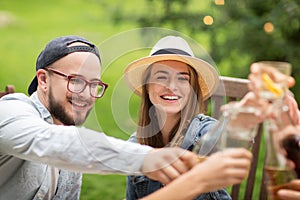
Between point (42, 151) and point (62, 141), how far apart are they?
0.05 metres

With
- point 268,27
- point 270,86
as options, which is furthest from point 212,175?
point 268,27

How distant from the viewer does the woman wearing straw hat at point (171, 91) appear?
1173 millimetres

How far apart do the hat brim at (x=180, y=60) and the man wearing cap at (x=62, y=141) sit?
66mm

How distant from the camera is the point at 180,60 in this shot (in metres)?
1.20

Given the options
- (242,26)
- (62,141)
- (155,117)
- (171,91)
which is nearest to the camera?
(62,141)

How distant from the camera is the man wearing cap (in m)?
0.96

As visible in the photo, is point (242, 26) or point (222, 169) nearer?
point (222, 169)

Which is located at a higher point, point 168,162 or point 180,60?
point 180,60

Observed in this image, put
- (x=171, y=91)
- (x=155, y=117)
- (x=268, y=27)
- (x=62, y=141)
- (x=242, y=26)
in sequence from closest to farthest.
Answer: (x=62, y=141), (x=171, y=91), (x=155, y=117), (x=268, y=27), (x=242, y=26)

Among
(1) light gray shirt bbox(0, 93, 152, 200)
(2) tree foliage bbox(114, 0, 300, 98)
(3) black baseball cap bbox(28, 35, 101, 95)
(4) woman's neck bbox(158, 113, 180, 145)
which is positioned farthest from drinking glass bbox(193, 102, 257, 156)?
(2) tree foliage bbox(114, 0, 300, 98)

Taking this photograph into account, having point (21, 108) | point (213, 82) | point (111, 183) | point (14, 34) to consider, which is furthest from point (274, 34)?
point (14, 34)

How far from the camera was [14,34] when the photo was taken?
24.1 ft

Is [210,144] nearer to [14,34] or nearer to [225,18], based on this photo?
[225,18]

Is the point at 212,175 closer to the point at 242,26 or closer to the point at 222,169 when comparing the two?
the point at 222,169
